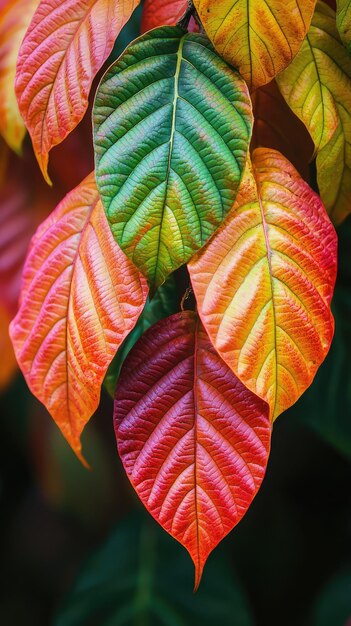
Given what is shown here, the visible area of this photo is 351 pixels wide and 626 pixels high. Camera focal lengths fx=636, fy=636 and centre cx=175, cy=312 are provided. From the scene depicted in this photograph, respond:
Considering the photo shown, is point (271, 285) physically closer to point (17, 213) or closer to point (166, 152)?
point (166, 152)

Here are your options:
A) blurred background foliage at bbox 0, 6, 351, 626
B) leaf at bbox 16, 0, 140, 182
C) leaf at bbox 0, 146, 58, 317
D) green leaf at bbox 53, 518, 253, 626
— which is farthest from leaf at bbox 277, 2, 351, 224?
green leaf at bbox 53, 518, 253, 626

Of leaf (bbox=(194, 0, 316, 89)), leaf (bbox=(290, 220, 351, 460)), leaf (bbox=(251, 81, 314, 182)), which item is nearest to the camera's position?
leaf (bbox=(194, 0, 316, 89))

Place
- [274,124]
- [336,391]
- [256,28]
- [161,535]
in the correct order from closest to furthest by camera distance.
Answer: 1. [256,28]
2. [274,124]
3. [336,391]
4. [161,535]

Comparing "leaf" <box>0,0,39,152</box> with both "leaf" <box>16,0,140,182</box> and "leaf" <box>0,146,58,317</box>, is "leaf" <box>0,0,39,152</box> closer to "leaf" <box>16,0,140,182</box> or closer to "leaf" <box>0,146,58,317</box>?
"leaf" <box>16,0,140,182</box>

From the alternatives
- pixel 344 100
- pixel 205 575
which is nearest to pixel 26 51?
pixel 344 100

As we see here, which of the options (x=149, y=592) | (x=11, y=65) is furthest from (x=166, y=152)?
(x=149, y=592)
